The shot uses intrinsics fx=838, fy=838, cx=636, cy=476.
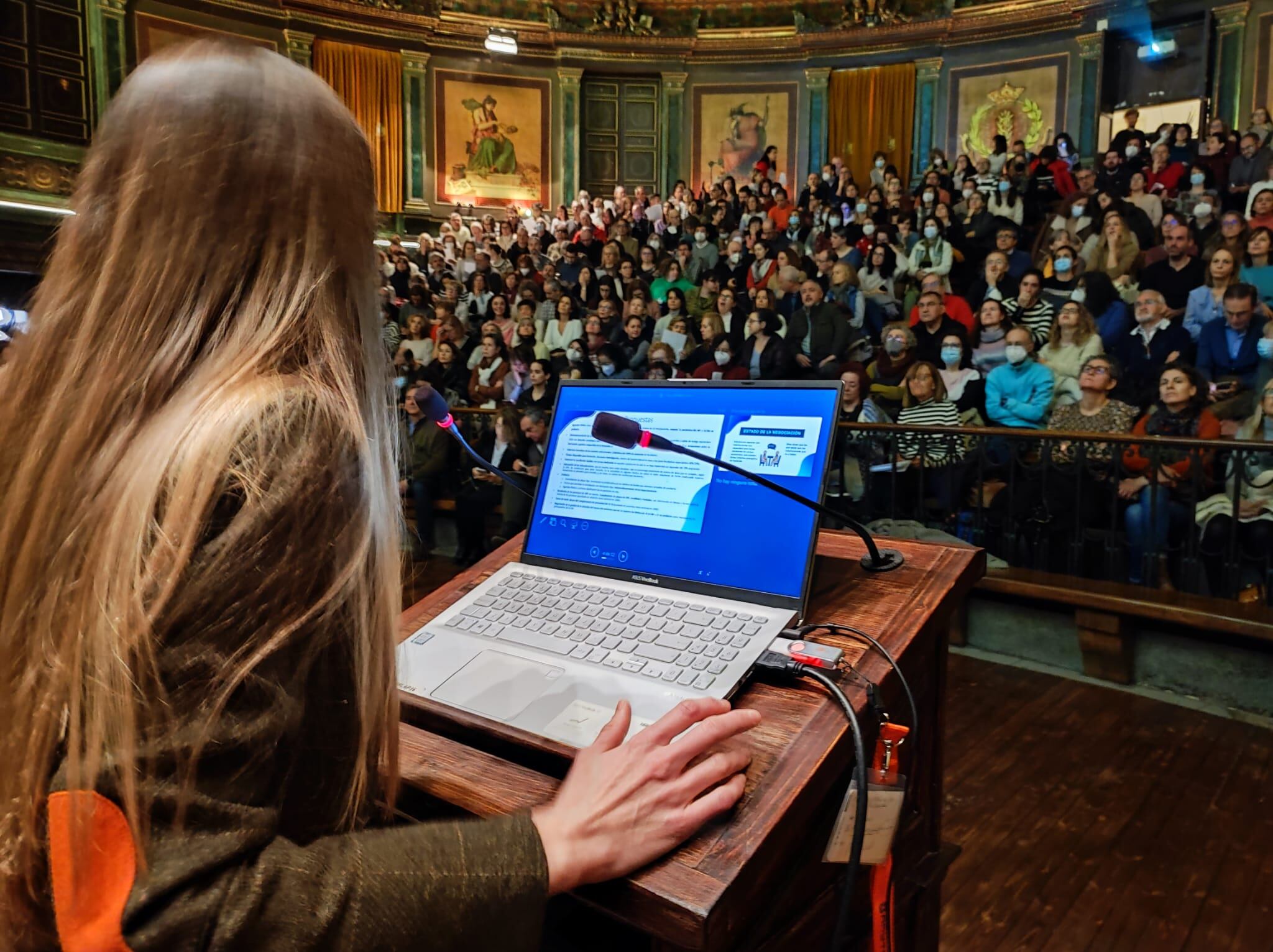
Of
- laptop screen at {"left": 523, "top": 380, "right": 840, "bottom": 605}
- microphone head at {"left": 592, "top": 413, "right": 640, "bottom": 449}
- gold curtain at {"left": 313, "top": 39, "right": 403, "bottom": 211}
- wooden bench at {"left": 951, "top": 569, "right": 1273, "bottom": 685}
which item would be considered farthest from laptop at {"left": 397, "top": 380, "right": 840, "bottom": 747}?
gold curtain at {"left": 313, "top": 39, "right": 403, "bottom": 211}

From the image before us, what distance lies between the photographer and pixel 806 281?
5.10 metres

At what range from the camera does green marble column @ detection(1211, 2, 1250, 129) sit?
29.5 ft

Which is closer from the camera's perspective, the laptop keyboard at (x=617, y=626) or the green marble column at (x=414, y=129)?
the laptop keyboard at (x=617, y=626)

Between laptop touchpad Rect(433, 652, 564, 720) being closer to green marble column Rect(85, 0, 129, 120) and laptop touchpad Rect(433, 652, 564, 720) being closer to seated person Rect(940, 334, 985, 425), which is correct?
seated person Rect(940, 334, 985, 425)

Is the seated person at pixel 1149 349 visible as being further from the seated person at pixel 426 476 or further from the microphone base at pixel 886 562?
the seated person at pixel 426 476

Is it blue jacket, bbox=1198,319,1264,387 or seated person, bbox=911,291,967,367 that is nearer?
blue jacket, bbox=1198,319,1264,387

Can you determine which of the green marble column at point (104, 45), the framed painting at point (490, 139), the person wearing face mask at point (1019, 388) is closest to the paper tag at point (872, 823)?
the person wearing face mask at point (1019, 388)

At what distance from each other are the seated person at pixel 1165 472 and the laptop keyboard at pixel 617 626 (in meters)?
2.74

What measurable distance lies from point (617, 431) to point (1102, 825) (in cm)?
179

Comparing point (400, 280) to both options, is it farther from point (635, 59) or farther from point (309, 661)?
point (309, 661)

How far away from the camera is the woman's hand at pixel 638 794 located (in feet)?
1.79

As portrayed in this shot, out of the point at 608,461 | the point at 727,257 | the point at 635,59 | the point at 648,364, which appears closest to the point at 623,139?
the point at 635,59

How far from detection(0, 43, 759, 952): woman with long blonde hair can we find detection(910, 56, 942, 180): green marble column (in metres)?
11.9

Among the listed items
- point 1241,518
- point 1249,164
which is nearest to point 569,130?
Answer: point 1249,164
